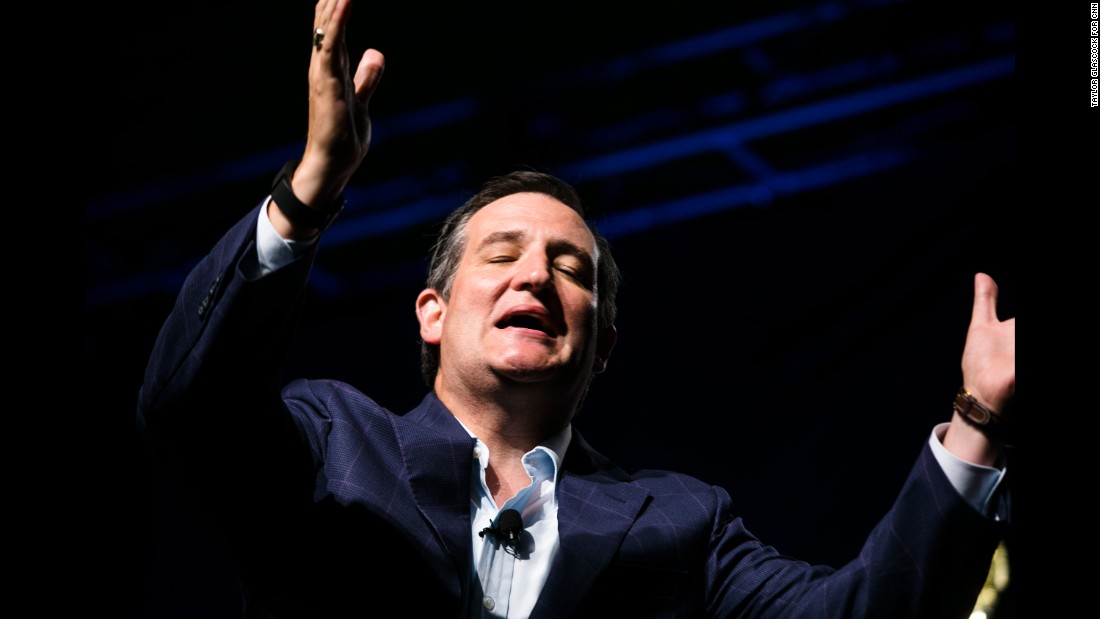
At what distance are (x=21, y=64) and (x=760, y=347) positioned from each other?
1.83 metres

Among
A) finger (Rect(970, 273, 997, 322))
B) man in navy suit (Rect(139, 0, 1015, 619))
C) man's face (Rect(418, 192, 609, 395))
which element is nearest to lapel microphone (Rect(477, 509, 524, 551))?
man in navy suit (Rect(139, 0, 1015, 619))

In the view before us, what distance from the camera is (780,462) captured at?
262 centimetres

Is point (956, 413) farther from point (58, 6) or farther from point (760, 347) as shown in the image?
point (58, 6)

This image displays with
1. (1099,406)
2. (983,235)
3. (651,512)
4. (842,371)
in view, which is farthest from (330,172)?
(983,235)

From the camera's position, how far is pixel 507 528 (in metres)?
1.57

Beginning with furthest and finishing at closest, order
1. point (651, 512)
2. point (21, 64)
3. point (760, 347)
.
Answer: point (760, 347), point (21, 64), point (651, 512)

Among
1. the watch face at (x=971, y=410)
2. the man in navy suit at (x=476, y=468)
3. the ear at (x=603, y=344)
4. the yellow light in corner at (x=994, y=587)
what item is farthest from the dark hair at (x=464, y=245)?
the yellow light in corner at (x=994, y=587)

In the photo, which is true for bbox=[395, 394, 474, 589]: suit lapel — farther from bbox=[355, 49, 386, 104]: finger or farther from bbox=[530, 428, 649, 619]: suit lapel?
bbox=[355, 49, 386, 104]: finger

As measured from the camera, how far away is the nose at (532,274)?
184cm

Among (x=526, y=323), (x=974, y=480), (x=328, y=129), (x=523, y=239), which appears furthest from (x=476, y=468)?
(x=974, y=480)

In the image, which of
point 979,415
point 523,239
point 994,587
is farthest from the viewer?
point 994,587

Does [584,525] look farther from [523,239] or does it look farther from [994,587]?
[994,587]

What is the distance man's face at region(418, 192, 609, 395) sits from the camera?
1803 millimetres

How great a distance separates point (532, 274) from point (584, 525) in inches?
17.4
